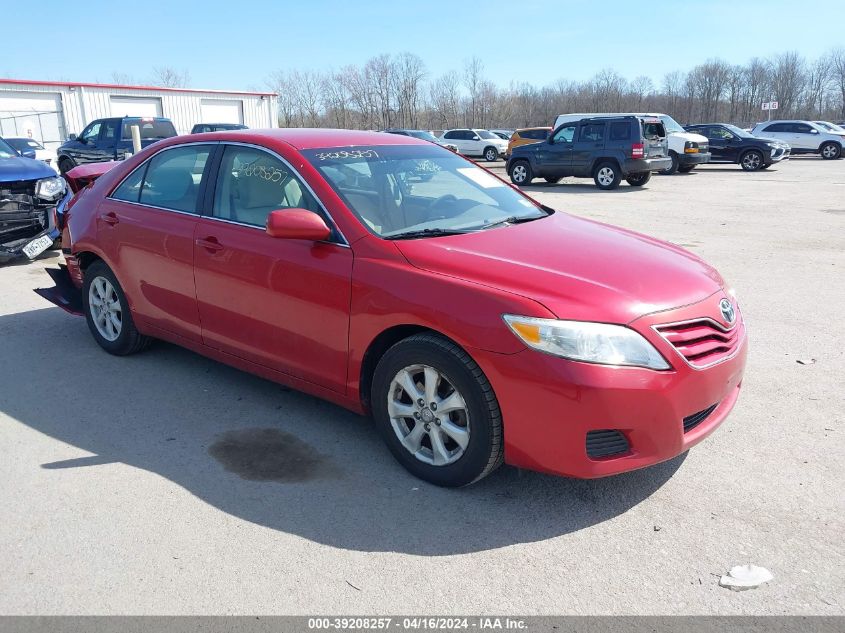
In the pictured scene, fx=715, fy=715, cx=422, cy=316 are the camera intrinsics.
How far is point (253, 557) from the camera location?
2.97m

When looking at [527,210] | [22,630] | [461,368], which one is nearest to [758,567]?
[461,368]

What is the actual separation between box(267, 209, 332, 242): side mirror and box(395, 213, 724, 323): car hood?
426 mm

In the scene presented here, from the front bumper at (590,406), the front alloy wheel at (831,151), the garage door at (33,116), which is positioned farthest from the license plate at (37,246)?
the front alloy wheel at (831,151)

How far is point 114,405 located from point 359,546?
2.28m

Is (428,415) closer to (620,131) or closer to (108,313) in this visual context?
(108,313)

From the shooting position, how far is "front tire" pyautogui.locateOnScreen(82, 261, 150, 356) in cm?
523

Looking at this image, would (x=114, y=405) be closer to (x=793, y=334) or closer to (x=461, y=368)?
(x=461, y=368)

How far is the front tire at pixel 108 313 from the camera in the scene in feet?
17.1

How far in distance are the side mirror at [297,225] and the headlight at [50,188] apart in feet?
22.4

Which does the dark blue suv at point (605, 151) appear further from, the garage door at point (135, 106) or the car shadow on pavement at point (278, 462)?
the garage door at point (135, 106)

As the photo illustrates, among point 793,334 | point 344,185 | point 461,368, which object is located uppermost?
point 344,185

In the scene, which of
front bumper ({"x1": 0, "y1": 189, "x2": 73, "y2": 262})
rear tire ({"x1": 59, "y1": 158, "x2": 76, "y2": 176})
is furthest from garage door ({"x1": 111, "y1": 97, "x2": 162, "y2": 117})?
front bumper ({"x1": 0, "y1": 189, "x2": 73, "y2": 262})

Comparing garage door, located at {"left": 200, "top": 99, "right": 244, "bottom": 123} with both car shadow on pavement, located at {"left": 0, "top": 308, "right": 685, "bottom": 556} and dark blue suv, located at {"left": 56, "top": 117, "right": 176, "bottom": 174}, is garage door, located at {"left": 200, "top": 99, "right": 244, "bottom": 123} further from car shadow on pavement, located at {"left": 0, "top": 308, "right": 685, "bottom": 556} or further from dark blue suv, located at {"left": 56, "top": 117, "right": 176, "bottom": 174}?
car shadow on pavement, located at {"left": 0, "top": 308, "right": 685, "bottom": 556}

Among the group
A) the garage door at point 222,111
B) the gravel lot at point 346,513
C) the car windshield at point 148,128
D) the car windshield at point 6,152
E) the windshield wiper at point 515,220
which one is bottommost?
the gravel lot at point 346,513
